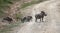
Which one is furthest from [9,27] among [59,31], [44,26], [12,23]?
[59,31]

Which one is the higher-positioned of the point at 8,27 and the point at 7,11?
the point at 7,11

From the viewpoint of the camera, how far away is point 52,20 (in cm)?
1459

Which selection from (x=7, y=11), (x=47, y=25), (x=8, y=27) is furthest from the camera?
(x=7, y=11)

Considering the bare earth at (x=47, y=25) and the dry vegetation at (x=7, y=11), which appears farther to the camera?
the dry vegetation at (x=7, y=11)

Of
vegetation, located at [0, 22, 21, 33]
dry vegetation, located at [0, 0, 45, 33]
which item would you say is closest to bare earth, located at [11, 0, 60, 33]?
vegetation, located at [0, 22, 21, 33]

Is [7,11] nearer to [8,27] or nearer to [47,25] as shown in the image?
[8,27]

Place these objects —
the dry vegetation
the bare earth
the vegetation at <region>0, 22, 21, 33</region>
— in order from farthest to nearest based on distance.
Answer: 1. the dry vegetation
2. the vegetation at <region>0, 22, 21, 33</region>
3. the bare earth

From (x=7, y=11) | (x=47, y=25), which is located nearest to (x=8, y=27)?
(x=47, y=25)

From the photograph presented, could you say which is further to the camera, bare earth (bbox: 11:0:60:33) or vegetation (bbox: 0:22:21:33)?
vegetation (bbox: 0:22:21:33)

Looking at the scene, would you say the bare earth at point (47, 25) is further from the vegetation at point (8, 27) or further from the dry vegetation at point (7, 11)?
the dry vegetation at point (7, 11)

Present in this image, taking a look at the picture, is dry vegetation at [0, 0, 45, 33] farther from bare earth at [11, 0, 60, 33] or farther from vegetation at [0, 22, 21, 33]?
bare earth at [11, 0, 60, 33]

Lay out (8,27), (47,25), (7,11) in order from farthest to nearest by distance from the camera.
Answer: (7,11)
(8,27)
(47,25)

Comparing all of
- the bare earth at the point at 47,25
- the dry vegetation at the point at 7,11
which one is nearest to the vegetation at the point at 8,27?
the dry vegetation at the point at 7,11

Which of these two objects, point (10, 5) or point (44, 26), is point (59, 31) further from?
point (10, 5)
